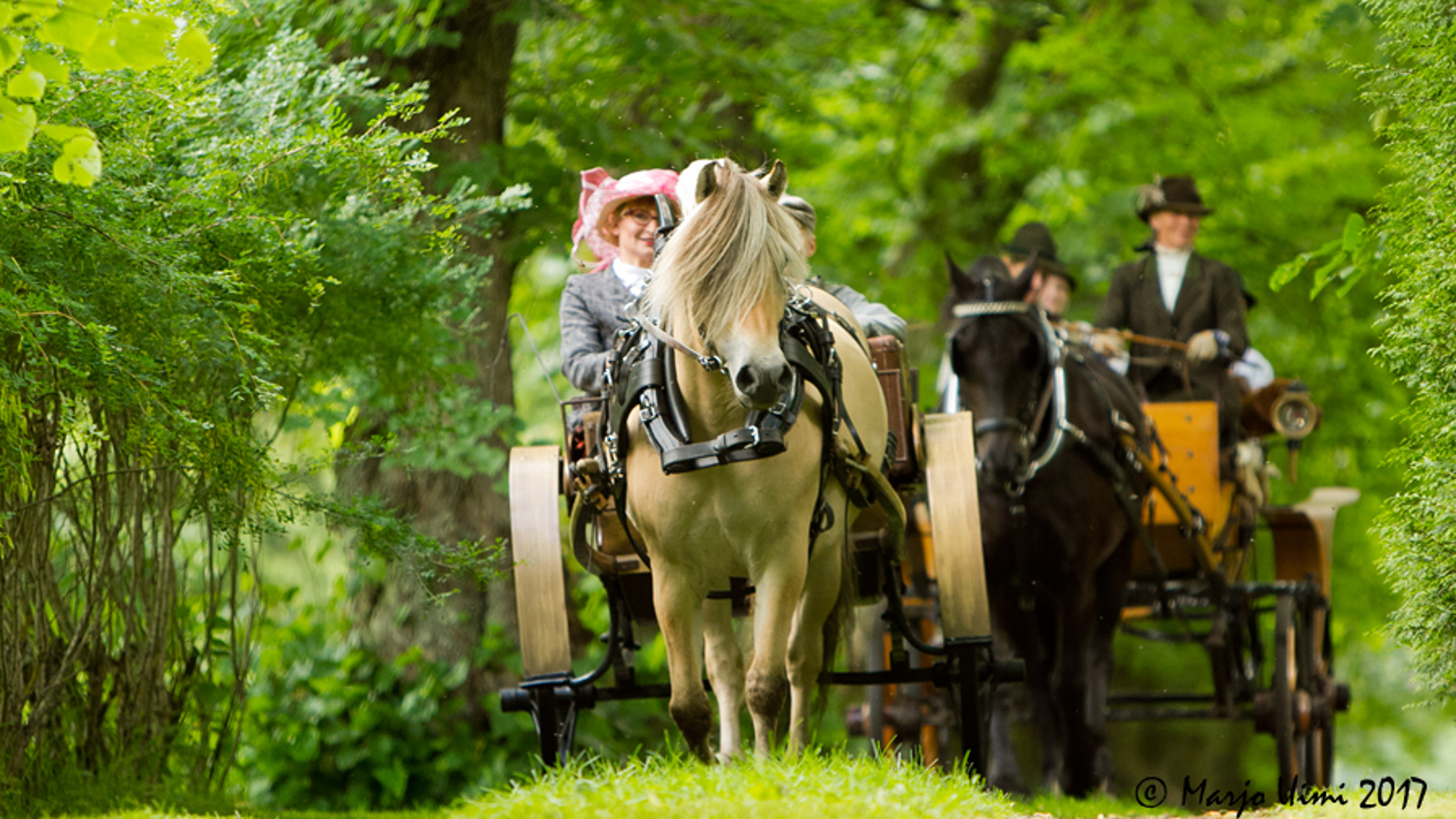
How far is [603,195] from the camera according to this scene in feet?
17.5

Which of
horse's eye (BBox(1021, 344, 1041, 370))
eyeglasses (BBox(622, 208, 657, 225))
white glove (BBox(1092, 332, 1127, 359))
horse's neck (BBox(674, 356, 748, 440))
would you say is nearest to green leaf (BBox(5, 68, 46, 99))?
horse's neck (BBox(674, 356, 748, 440))

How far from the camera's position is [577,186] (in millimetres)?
7586

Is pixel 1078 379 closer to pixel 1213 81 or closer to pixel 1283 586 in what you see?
pixel 1283 586

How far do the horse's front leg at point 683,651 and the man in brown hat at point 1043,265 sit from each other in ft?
15.5

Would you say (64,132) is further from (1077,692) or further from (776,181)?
(1077,692)

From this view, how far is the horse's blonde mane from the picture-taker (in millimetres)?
3836

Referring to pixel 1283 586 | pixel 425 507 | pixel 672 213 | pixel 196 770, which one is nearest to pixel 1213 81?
pixel 1283 586

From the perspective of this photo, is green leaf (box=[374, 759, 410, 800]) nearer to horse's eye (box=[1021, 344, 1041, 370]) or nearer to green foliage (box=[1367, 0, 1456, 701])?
horse's eye (box=[1021, 344, 1041, 370])

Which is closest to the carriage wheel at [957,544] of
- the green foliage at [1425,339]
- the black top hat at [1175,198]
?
the green foliage at [1425,339]

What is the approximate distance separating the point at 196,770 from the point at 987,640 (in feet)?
10.3

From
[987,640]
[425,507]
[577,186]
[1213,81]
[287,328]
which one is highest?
[1213,81]

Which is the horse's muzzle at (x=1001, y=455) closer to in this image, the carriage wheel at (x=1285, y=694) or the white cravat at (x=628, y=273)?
the carriage wheel at (x=1285, y=694)

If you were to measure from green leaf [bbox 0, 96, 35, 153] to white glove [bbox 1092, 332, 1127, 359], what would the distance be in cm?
592

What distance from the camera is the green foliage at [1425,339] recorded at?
3.80m
